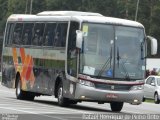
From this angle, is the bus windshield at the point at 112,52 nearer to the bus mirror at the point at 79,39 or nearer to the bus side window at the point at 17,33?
the bus mirror at the point at 79,39

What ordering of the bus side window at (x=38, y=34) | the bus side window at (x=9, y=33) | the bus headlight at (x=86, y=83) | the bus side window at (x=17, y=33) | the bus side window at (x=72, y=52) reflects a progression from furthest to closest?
the bus side window at (x=9, y=33) < the bus side window at (x=17, y=33) < the bus side window at (x=38, y=34) < the bus side window at (x=72, y=52) < the bus headlight at (x=86, y=83)

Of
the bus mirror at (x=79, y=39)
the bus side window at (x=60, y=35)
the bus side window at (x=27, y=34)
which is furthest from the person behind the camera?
the bus side window at (x=27, y=34)

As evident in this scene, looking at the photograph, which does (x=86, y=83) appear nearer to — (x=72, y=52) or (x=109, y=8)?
(x=72, y=52)

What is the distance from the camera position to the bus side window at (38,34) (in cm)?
3063

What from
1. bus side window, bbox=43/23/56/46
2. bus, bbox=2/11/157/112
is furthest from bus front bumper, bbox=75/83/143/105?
bus side window, bbox=43/23/56/46

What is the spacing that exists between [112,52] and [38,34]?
4970 millimetres

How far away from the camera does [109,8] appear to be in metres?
113

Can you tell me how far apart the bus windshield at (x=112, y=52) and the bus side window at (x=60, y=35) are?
5.06ft

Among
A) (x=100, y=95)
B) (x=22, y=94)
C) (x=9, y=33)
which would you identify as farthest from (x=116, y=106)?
(x=9, y=33)

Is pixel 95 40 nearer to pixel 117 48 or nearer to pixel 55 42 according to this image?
pixel 117 48

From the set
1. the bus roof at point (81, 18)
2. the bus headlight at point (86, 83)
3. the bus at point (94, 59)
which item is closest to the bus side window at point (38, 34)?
the bus roof at point (81, 18)

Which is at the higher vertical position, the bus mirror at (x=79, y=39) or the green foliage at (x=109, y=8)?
the bus mirror at (x=79, y=39)

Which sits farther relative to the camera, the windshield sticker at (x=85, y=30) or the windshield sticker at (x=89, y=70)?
the windshield sticker at (x=85, y=30)

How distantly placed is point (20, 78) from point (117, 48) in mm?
6882
